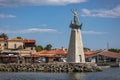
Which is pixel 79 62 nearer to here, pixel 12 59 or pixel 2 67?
pixel 2 67

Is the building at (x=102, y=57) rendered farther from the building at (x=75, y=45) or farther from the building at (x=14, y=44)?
the building at (x=75, y=45)

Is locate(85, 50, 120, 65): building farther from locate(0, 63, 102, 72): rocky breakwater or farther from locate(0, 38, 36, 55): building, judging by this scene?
locate(0, 63, 102, 72): rocky breakwater

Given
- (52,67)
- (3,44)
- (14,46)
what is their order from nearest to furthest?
(52,67), (14,46), (3,44)

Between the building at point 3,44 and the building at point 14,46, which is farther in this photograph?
the building at point 3,44

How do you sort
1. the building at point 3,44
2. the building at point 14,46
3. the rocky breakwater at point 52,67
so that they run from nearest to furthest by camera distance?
the rocky breakwater at point 52,67 < the building at point 14,46 < the building at point 3,44

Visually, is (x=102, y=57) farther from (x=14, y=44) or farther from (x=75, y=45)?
(x=75, y=45)

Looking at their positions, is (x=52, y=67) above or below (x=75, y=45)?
below

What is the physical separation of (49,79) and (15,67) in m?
23.5

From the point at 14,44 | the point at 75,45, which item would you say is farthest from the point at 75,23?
the point at 14,44

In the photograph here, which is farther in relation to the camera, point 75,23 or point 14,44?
point 14,44

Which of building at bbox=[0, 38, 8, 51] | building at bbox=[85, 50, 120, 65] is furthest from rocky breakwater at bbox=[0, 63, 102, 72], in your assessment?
building at bbox=[85, 50, 120, 65]

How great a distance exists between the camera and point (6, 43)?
353 ft

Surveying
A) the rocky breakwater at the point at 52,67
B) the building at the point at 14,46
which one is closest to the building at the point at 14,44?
the building at the point at 14,46

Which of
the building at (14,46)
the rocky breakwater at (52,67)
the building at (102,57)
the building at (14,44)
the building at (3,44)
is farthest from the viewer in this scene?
the building at (102,57)
